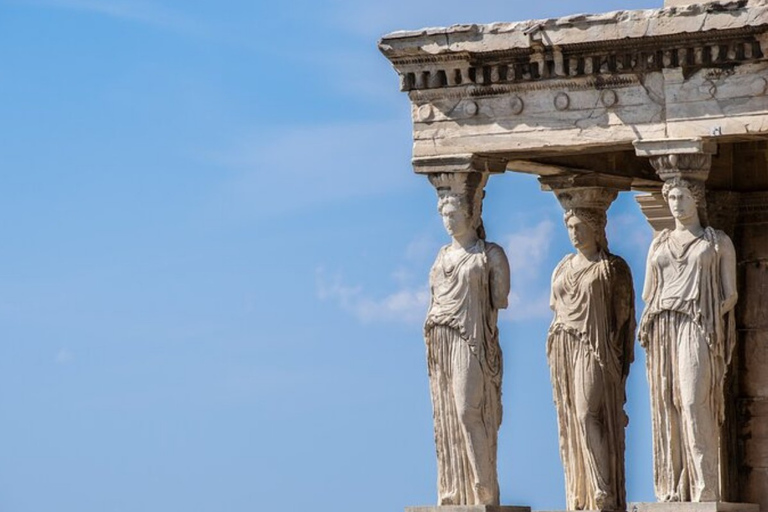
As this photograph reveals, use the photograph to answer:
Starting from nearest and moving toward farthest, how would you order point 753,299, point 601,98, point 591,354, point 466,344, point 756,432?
point 601,98, point 466,344, point 591,354, point 756,432, point 753,299

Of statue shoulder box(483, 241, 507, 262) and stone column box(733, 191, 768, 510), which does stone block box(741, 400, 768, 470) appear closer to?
stone column box(733, 191, 768, 510)

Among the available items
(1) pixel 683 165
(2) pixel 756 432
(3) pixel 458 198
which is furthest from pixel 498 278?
(2) pixel 756 432

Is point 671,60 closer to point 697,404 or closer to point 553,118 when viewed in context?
point 553,118

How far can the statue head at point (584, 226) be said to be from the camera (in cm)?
3438

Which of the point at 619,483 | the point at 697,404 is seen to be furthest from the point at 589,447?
the point at 697,404

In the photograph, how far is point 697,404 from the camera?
1246 inches

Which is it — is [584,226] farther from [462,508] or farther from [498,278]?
[462,508]

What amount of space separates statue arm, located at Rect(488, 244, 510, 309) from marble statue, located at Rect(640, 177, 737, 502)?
1.50 metres

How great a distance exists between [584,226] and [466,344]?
261 cm

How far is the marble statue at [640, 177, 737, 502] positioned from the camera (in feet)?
104

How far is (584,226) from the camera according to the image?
3438cm

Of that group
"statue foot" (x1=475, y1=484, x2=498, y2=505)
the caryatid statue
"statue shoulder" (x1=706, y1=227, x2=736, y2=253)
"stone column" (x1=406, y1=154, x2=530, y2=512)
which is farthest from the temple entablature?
"statue foot" (x1=475, y1=484, x2=498, y2=505)

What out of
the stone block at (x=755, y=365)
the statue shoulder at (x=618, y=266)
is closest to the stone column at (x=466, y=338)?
the statue shoulder at (x=618, y=266)

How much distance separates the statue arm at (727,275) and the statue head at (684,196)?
0.42 metres
